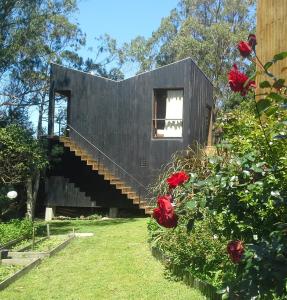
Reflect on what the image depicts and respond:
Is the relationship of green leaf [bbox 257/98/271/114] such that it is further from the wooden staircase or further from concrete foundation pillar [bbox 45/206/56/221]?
concrete foundation pillar [bbox 45/206/56/221]

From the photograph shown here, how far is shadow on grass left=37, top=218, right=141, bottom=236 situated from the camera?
14911 mm

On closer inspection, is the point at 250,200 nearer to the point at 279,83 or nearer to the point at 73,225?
the point at 279,83

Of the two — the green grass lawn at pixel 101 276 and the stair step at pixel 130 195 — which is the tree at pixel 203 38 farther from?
the green grass lawn at pixel 101 276

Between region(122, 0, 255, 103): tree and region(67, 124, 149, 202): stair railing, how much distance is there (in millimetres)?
15983

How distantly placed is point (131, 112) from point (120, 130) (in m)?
0.82

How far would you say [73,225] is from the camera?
16969 mm

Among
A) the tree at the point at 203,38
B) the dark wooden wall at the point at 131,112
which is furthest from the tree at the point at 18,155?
the tree at the point at 203,38

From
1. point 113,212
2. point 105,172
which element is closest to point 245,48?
point 105,172

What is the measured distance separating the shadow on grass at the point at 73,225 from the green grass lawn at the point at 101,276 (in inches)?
122

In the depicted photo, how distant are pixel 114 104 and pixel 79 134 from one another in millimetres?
1805

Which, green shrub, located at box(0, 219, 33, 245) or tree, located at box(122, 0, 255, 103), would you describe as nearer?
green shrub, located at box(0, 219, 33, 245)

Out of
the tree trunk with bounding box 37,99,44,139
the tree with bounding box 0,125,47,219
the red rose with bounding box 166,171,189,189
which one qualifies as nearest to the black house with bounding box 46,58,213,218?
the tree with bounding box 0,125,47,219

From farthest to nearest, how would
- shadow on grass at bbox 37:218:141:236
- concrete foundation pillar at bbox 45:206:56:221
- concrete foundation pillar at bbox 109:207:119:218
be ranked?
concrete foundation pillar at bbox 45:206:56:221
concrete foundation pillar at bbox 109:207:119:218
shadow on grass at bbox 37:218:141:236

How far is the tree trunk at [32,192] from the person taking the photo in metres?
19.2
